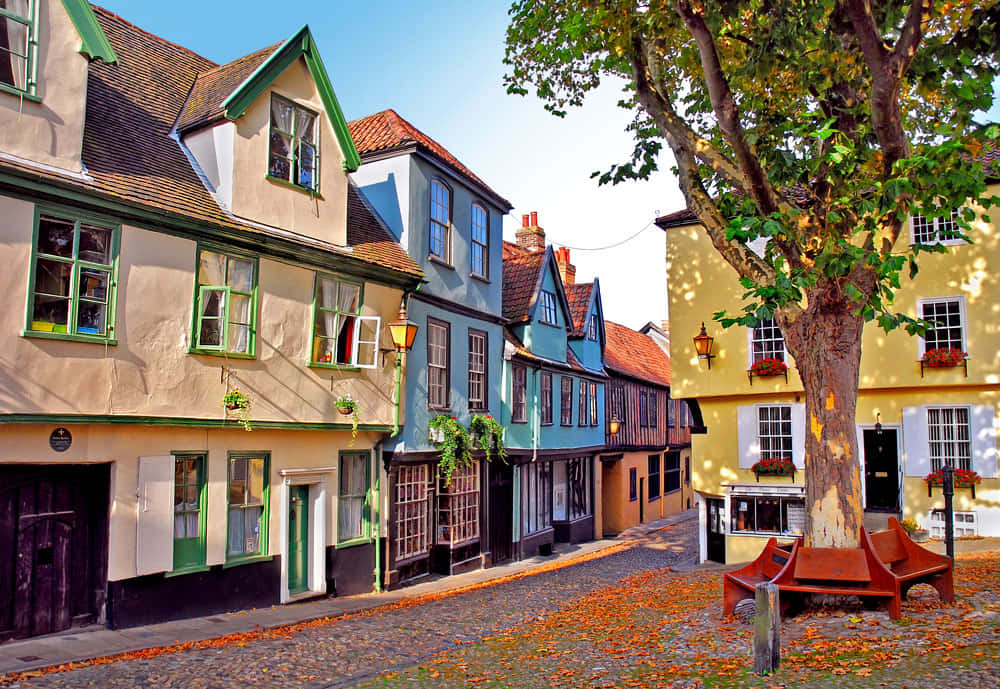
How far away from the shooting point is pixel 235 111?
14250mm

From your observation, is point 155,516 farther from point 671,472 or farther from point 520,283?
point 671,472

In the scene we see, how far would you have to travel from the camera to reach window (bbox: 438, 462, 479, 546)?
20062 millimetres

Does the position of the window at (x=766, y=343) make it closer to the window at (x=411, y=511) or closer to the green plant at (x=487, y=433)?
the green plant at (x=487, y=433)

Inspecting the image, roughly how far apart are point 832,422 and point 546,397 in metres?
16.1

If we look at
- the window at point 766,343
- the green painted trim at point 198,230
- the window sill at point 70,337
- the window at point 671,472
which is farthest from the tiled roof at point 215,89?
the window at point 671,472

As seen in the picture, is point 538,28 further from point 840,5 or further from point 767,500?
point 767,500

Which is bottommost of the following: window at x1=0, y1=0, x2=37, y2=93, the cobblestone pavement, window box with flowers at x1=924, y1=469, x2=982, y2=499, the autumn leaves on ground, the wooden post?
the cobblestone pavement

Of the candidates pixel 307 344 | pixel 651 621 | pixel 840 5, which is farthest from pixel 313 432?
pixel 840 5

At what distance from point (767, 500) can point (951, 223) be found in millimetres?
8216

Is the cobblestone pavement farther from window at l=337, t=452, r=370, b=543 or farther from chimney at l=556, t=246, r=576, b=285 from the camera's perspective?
chimney at l=556, t=246, r=576, b=285

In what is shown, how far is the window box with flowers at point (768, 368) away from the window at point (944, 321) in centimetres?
325

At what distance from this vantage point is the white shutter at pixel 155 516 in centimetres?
1233

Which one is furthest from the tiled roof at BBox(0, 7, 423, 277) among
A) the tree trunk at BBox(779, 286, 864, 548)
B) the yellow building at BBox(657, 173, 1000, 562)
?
the tree trunk at BBox(779, 286, 864, 548)

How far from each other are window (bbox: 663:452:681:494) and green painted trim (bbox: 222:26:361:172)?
28.9 m
